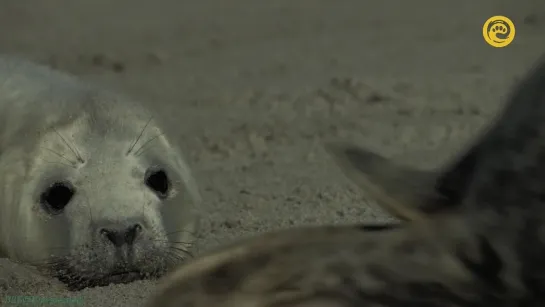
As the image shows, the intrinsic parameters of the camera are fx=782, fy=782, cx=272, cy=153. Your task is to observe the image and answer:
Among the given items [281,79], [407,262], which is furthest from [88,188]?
[281,79]

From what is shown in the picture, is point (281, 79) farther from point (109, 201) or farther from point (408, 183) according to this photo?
point (408, 183)

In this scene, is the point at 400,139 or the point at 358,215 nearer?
the point at 358,215

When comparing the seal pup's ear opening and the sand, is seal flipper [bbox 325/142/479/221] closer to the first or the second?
the seal pup's ear opening

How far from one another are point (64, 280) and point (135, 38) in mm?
3293

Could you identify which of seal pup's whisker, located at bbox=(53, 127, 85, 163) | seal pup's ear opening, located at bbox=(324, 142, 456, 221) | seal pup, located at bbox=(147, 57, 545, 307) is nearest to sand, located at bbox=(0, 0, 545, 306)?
seal pup's whisker, located at bbox=(53, 127, 85, 163)

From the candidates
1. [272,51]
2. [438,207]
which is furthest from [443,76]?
[438,207]

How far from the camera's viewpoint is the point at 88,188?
1.78 meters

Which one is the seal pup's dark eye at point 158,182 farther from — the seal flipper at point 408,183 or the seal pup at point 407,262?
the seal pup at point 407,262

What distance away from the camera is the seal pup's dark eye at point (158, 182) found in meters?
1.90

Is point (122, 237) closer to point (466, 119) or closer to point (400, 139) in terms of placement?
point (400, 139)

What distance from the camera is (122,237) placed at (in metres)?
1.67

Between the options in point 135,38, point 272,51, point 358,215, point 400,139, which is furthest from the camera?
point 135,38

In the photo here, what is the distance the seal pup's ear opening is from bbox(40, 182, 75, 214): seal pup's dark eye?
113cm

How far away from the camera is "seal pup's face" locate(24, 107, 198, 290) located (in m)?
1.68
